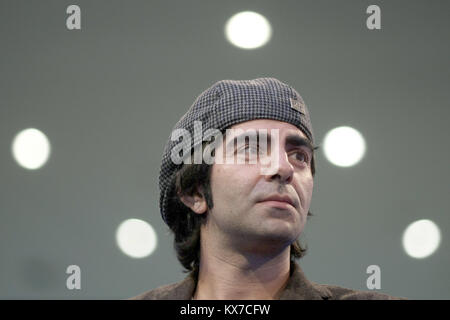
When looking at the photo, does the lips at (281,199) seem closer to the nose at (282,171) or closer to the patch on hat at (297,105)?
the nose at (282,171)

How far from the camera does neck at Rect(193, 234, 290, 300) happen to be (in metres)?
1.42

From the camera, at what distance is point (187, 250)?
5.31 feet

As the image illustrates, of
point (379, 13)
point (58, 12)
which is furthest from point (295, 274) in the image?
point (58, 12)

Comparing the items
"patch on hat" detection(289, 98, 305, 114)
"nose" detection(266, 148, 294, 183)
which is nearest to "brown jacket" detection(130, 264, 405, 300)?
"nose" detection(266, 148, 294, 183)

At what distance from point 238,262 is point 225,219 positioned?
111mm

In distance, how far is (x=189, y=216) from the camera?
5.35ft

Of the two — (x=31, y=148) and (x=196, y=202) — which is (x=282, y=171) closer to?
(x=196, y=202)

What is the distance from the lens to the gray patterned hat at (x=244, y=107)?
4.84 ft

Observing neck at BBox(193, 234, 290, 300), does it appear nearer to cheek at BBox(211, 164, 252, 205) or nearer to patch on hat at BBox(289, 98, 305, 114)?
cheek at BBox(211, 164, 252, 205)

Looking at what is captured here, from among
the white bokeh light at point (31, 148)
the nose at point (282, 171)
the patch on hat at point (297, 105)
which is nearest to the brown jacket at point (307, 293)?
the nose at point (282, 171)

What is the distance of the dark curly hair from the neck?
0.10 meters

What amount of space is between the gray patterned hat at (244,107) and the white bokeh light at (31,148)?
2.85 feet
